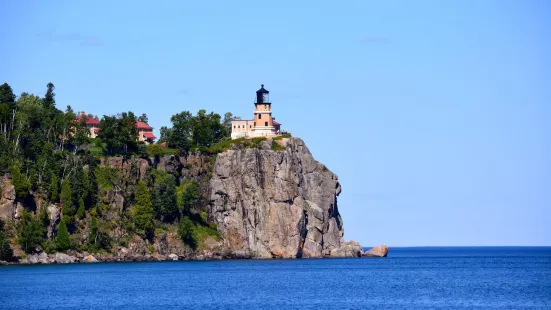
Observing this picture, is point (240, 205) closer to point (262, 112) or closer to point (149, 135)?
point (262, 112)

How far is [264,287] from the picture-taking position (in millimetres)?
99188

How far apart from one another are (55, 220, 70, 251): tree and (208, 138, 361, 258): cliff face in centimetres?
2724

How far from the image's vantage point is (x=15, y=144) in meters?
146

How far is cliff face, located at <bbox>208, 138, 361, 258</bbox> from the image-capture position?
15050 centimetres

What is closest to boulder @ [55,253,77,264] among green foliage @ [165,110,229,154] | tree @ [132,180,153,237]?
tree @ [132,180,153,237]

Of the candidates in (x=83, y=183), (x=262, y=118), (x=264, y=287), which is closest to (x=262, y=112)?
(x=262, y=118)

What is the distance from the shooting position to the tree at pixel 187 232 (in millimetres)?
146375

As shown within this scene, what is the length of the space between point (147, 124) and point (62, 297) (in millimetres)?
110250

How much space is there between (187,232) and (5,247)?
1144 inches

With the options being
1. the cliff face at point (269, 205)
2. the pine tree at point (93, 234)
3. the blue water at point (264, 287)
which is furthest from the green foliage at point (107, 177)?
the cliff face at point (269, 205)

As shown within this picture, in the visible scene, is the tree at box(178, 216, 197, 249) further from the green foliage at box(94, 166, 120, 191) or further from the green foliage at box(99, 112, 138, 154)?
the green foliage at box(99, 112, 138, 154)

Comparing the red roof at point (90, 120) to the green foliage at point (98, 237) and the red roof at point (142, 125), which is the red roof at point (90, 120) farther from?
the green foliage at point (98, 237)

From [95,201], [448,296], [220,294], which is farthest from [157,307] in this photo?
[95,201]

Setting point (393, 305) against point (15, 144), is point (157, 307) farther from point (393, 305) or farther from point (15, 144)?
point (15, 144)
